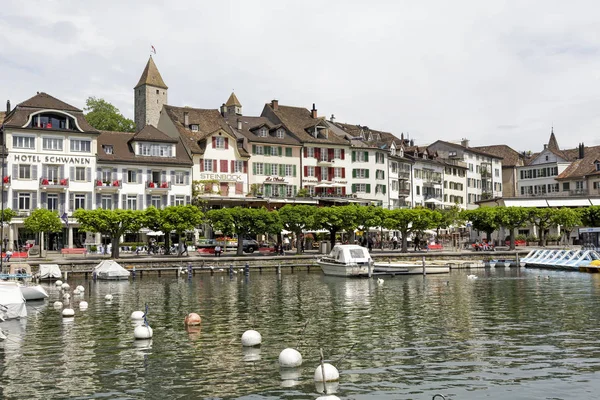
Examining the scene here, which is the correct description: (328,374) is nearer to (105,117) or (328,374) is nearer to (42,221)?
(42,221)

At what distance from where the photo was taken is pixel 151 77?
389ft

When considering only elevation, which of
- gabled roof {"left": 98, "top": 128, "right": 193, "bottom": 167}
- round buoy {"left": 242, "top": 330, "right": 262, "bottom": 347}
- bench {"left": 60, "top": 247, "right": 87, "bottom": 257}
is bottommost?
round buoy {"left": 242, "top": 330, "right": 262, "bottom": 347}

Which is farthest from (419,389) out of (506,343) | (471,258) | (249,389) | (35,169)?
(35,169)

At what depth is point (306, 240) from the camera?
8950 cm

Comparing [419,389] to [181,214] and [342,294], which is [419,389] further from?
[181,214]

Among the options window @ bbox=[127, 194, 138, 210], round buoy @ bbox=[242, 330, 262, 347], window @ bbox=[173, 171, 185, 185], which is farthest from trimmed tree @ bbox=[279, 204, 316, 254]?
round buoy @ bbox=[242, 330, 262, 347]

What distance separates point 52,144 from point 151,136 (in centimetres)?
1216

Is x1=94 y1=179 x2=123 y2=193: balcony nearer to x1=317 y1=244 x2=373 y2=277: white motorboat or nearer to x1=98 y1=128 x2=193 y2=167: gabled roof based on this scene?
x1=98 y1=128 x2=193 y2=167: gabled roof

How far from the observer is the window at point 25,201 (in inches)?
3031

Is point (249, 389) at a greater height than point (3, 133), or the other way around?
point (3, 133)

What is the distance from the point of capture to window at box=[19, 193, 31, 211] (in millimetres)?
77000

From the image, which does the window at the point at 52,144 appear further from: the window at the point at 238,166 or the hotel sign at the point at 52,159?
the window at the point at 238,166

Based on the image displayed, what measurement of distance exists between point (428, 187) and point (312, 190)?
28.7m

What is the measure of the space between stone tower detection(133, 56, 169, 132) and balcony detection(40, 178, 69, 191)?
3764cm
